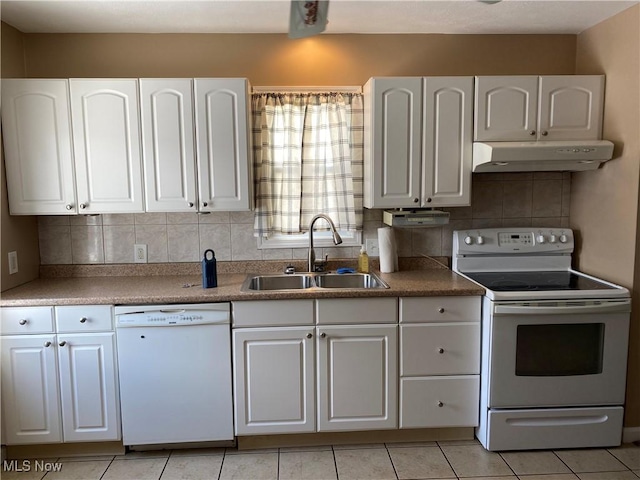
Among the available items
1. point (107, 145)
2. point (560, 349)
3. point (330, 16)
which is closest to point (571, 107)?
point (560, 349)

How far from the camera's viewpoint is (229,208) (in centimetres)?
264

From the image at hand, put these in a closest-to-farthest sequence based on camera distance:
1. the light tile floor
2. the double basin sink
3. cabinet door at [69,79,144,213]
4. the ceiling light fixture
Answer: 1. the ceiling light fixture
2. the light tile floor
3. cabinet door at [69,79,144,213]
4. the double basin sink

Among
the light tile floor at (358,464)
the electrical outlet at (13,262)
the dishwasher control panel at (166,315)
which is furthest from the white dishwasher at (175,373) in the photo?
the electrical outlet at (13,262)

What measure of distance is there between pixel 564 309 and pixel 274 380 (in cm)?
154

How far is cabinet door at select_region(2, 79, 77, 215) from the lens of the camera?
2.52 m

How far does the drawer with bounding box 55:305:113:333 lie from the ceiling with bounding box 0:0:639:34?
5.03 feet

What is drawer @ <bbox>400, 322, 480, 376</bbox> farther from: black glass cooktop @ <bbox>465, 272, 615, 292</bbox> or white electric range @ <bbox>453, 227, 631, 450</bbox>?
black glass cooktop @ <bbox>465, 272, 615, 292</bbox>

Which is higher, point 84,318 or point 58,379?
point 84,318

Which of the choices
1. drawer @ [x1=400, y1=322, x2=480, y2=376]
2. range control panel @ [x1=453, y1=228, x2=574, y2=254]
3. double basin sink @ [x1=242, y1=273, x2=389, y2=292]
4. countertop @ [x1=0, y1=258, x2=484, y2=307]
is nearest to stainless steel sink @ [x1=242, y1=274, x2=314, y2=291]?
double basin sink @ [x1=242, y1=273, x2=389, y2=292]

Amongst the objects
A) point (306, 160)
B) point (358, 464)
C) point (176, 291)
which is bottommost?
point (358, 464)

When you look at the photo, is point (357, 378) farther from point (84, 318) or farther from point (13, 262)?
point (13, 262)

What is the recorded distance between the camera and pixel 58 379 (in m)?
2.41

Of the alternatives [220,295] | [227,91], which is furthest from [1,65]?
[220,295]

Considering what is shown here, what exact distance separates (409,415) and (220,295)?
1.21 m
